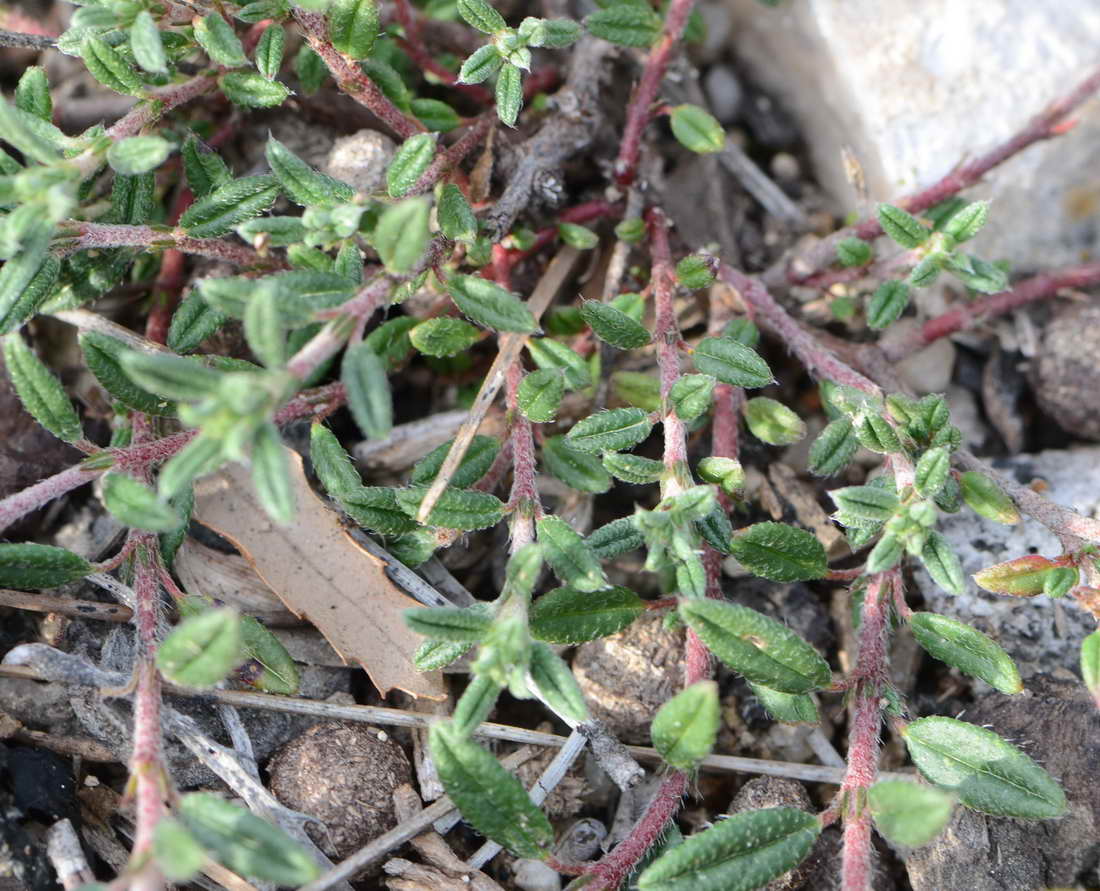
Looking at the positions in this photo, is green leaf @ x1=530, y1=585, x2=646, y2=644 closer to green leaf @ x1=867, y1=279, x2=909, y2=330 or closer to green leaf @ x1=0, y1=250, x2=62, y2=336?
green leaf @ x1=867, y1=279, x2=909, y2=330

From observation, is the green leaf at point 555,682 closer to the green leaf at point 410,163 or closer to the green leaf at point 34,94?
the green leaf at point 410,163

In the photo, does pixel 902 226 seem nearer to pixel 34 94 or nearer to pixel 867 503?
pixel 867 503

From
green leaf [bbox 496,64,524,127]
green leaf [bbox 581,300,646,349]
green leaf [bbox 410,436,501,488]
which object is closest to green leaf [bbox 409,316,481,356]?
green leaf [bbox 410,436,501,488]

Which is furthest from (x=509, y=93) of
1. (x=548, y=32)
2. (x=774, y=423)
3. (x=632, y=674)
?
(x=632, y=674)

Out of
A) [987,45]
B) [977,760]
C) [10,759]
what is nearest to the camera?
Result: [977,760]

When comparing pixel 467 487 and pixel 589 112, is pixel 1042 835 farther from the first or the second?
pixel 589 112

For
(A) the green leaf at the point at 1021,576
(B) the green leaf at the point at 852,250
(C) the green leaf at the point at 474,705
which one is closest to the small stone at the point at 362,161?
(B) the green leaf at the point at 852,250

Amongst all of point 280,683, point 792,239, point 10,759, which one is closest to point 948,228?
point 792,239
